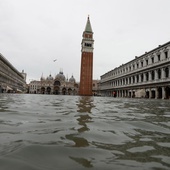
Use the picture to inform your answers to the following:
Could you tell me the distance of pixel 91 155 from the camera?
201cm

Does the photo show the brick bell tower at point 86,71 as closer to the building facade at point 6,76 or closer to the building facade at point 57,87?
the building facade at point 6,76

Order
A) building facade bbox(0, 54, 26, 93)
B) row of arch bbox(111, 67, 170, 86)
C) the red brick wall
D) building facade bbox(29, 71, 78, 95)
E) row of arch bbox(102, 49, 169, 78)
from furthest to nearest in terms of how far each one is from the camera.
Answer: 1. building facade bbox(29, 71, 78, 95)
2. the red brick wall
3. building facade bbox(0, 54, 26, 93)
4. row of arch bbox(102, 49, 169, 78)
5. row of arch bbox(111, 67, 170, 86)

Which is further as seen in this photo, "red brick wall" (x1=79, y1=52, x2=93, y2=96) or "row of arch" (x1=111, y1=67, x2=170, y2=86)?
"red brick wall" (x1=79, y1=52, x2=93, y2=96)

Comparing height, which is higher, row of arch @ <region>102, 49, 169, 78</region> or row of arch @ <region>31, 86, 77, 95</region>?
row of arch @ <region>102, 49, 169, 78</region>

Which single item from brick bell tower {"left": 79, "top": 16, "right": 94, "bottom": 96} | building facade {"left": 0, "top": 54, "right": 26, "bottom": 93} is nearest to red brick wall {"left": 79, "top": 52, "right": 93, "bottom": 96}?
brick bell tower {"left": 79, "top": 16, "right": 94, "bottom": 96}

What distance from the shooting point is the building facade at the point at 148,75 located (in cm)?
3634

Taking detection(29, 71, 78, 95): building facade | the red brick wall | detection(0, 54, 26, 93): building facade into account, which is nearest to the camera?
detection(0, 54, 26, 93): building facade

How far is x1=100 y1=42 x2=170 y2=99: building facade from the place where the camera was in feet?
119

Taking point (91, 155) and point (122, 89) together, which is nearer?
point (91, 155)

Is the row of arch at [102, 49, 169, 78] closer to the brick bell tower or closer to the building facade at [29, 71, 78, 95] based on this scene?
the brick bell tower

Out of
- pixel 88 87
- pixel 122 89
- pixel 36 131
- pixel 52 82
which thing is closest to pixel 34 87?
pixel 52 82

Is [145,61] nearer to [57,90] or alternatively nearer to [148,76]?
[148,76]

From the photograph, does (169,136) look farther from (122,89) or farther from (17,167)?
(122,89)

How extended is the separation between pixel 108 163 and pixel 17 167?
2.60 feet
